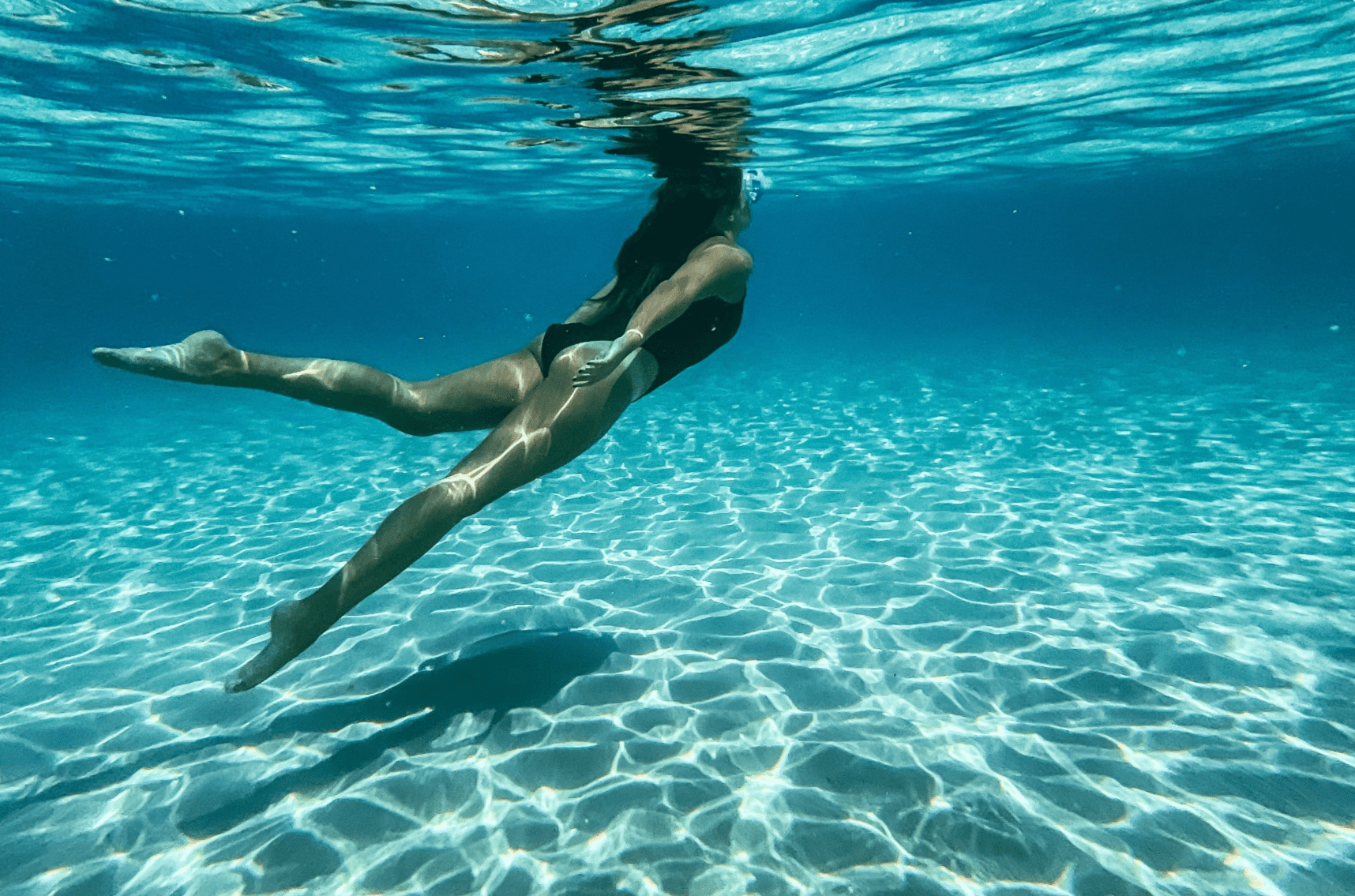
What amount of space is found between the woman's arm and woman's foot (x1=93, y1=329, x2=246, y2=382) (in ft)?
6.82

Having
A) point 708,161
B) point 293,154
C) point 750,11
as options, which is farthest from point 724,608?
point 293,154

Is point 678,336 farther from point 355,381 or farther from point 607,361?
point 355,381

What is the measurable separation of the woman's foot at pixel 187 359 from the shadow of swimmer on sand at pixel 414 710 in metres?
2.73

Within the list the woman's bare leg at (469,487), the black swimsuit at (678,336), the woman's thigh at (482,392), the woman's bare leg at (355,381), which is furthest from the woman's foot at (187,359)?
the black swimsuit at (678,336)

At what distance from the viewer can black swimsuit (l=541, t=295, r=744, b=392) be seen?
526 cm

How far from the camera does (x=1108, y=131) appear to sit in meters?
19.8

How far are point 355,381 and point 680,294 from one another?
2.21 m

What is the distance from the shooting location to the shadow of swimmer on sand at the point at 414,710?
15.3 ft

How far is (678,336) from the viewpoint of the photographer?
5316 millimetres

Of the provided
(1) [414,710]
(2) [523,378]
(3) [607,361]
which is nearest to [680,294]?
(3) [607,361]

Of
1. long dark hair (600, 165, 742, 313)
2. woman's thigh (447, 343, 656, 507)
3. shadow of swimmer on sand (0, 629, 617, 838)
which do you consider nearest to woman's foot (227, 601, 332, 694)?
shadow of swimmer on sand (0, 629, 617, 838)

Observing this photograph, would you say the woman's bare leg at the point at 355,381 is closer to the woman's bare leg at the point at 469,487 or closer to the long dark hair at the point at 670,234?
the woman's bare leg at the point at 469,487

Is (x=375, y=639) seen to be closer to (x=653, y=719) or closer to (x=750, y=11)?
(x=653, y=719)

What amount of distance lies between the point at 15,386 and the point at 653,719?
41.6 m
